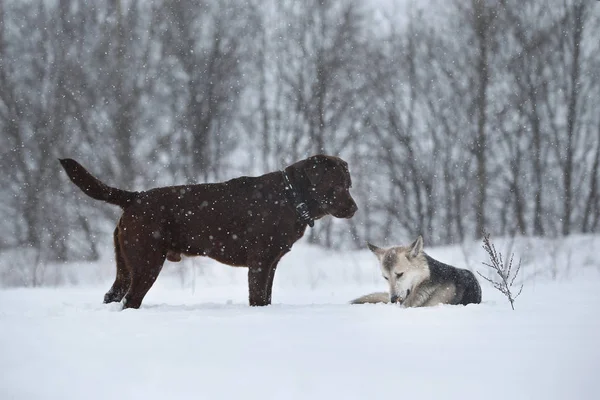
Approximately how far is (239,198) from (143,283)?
1.09 m

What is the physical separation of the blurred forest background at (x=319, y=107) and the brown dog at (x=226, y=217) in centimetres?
1108

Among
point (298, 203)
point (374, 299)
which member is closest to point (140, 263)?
point (298, 203)

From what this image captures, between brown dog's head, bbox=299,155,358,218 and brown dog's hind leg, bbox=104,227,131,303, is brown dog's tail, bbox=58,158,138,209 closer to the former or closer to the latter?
brown dog's hind leg, bbox=104,227,131,303

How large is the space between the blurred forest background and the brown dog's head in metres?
11.3

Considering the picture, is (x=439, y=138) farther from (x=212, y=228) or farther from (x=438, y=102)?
(x=212, y=228)

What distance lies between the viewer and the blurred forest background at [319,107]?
16.4m

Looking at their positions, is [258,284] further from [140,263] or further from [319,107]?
[319,107]

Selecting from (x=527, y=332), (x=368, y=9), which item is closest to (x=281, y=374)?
(x=527, y=332)

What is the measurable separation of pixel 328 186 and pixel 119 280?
207cm

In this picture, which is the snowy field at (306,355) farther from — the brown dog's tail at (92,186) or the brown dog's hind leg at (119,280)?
the brown dog's tail at (92,186)

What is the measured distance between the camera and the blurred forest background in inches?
645

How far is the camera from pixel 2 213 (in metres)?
16.1

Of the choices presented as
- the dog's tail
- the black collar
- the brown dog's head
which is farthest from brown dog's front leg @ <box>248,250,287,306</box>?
the dog's tail

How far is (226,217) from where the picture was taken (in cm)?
525
